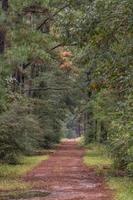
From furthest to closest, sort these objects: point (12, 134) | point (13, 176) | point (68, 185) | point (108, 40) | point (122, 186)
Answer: point (12, 134) → point (13, 176) → point (68, 185) → point (122, 186) → point (108, 40)

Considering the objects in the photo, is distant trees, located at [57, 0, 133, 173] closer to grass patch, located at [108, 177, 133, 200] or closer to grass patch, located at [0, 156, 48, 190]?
grass patch, located at [108, 177, 133, 200]

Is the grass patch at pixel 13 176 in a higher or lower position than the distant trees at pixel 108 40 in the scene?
lower

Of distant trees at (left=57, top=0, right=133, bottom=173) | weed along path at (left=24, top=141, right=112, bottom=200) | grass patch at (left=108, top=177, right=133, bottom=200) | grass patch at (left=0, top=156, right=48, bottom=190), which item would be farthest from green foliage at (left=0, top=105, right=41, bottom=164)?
distant trees at (left=57, top=0, right=133, bottom=173)

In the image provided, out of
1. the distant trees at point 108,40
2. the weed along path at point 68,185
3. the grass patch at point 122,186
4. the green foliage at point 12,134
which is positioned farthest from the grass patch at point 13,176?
the distant trees at point 108,40

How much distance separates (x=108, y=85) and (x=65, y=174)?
29.0ft

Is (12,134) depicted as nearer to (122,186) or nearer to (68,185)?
(68,185)

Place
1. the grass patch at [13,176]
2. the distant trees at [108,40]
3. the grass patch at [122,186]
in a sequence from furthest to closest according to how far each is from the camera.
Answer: the grass patch at [13,176]
the grass patch at [122,186]
the distant trees at [108,40]

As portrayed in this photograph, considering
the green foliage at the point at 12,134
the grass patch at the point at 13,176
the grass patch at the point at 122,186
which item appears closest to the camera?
the grass patch at the point at 122,186

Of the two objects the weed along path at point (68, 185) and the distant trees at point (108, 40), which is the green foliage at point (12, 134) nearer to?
the weed along path at point (68, 185)

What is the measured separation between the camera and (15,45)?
22109 mm

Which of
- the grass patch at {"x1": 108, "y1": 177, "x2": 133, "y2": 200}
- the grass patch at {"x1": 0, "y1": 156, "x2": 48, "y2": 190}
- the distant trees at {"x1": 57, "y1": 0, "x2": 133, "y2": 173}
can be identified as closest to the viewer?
the distant trees at {"x1": 57, "y1": 0, "x2": 133, "y2": 173}

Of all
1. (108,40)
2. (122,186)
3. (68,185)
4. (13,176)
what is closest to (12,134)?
(13,176)

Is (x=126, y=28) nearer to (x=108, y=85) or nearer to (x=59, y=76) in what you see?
(x=108, y=85)

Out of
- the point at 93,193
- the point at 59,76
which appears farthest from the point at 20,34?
the point at 59,76
